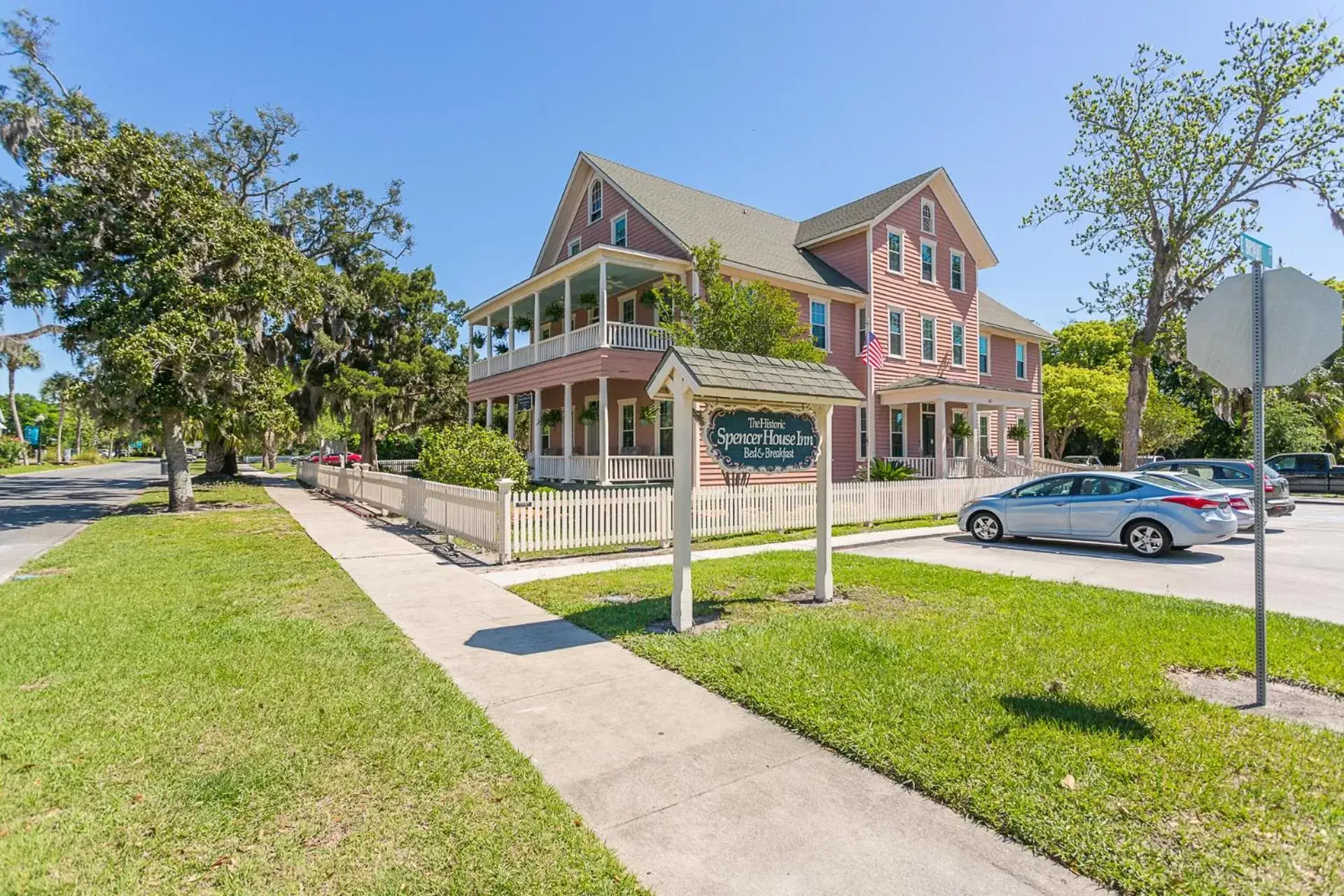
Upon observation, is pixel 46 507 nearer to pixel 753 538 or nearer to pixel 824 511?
pixel 753 538

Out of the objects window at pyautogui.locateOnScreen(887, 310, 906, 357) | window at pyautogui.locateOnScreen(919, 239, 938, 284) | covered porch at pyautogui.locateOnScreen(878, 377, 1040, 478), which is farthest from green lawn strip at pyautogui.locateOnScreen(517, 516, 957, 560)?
window at pyautogui.locateOnScreen(919, 239, 938, 284)

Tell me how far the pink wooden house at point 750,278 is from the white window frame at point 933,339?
60mm

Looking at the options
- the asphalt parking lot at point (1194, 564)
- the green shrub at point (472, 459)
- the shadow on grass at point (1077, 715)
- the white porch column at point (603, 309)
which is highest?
the white porch column at point (603, 309)

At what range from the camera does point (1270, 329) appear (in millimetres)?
4574

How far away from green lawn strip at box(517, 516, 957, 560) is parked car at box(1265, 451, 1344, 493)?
737 inches

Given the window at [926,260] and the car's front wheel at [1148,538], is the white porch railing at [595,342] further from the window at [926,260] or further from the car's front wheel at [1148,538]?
the window at [926,260]

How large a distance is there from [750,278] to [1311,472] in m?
23.7

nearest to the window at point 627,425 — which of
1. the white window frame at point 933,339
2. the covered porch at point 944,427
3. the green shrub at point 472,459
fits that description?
the green shrub at point 472,459

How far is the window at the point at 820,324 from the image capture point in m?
22.8

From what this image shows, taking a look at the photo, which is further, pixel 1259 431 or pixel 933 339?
pixel 933 339

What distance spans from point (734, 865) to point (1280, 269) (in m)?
5.10

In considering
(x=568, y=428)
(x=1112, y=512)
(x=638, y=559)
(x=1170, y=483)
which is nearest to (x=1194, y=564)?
(x=1112, y=512)

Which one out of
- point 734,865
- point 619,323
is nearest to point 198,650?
point 734,865

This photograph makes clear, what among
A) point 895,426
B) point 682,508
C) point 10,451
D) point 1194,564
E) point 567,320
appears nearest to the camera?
point 682,508
